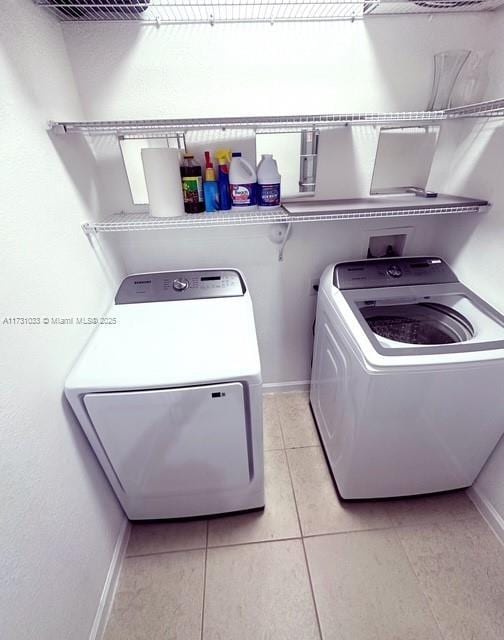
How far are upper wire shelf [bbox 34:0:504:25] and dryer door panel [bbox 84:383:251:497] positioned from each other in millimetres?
1688

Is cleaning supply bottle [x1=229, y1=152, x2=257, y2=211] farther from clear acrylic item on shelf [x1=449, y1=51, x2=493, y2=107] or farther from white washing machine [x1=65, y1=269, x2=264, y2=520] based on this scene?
clear acrylic item on shelf [x1=449, y1=51, x2=493, y2=107]

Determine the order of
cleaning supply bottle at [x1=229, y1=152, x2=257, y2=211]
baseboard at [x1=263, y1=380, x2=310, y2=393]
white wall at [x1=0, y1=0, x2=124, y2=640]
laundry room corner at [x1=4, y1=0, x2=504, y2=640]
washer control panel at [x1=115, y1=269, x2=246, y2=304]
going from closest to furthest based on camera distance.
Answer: white wall at [x1=0, y1=0, x2=124, y2=640]
laundry room corner at [x1=4, y1=0, x2=504, y2=640]
cleaning supply bottle at [x1=229, y1=152, x2=257, y2=211]
washer control panel at [x1=115, y1=269, x2=246, y2=304]
baseboard at [x1=263, y1=380, x2=310, y2=393]

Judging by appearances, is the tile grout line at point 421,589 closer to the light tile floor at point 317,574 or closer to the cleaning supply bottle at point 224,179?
the light tile floor at point 317,574

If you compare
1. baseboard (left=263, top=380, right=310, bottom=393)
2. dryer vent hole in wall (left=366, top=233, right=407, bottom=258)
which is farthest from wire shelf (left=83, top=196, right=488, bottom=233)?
baseboard (left=263, top=380, right=310, bottom=393)

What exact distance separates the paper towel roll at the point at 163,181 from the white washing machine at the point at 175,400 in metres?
0.46

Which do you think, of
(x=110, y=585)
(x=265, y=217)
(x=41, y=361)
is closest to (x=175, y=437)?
(x=41, y=361)

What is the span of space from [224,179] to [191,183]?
0.18 metres

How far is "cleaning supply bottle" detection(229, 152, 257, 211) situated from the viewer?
1616 millimetres

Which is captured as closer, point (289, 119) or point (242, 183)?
point (289, 119)

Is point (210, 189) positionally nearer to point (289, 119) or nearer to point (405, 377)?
point (289, 119)

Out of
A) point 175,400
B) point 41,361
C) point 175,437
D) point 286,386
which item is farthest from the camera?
point 286,386

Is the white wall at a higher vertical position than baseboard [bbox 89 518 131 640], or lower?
higher

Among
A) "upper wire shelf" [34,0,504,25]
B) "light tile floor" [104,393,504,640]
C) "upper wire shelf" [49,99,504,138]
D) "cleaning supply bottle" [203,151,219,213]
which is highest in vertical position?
"upper wire shelf" [34,0,504,25]

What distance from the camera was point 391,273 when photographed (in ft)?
6.04
